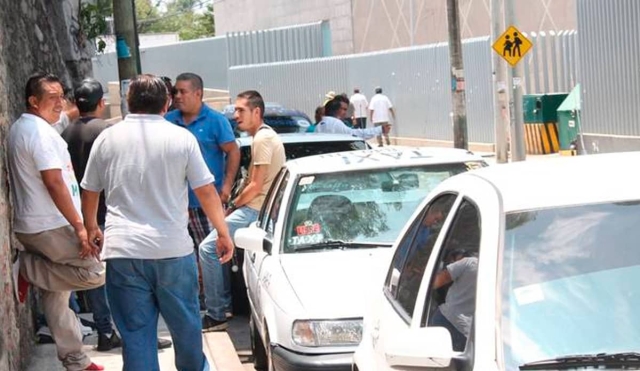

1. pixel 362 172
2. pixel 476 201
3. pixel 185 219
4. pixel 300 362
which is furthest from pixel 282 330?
pixel 476 201

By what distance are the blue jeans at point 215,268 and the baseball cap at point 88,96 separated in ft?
4.72

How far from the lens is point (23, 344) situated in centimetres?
724

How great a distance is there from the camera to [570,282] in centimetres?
349

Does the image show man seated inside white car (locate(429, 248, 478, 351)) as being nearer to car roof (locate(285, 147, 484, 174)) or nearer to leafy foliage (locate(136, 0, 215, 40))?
car roof (locate(285, 147, 484, 174))

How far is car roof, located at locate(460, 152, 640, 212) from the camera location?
3691 mm

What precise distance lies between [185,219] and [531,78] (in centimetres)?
2218

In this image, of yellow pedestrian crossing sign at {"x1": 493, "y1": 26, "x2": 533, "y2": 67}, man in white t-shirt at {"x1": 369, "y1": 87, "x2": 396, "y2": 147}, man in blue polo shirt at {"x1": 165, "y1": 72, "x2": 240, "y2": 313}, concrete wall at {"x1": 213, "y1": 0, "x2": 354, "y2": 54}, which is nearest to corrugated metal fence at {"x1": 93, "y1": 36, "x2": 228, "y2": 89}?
concrete wall at {"x1": 213, "y1": 0, "x2": 354, "y2": 54}

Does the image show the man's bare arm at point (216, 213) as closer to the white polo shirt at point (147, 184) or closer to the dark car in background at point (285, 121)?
the white polo shirt at point (147, 184)

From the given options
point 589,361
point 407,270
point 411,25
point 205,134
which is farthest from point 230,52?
point 589,361

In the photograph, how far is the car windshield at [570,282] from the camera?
130 inches

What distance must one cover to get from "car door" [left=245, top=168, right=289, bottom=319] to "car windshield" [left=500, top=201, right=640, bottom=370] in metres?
3.45

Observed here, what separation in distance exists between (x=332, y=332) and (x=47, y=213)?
1.96 m

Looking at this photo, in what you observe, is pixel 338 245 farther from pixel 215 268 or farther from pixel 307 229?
pixel 215 268

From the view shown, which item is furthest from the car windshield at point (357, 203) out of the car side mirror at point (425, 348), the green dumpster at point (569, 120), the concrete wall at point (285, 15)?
the concrete wall at point (285, 15)
